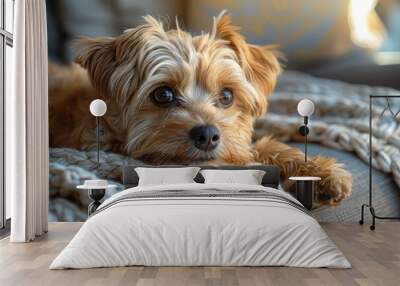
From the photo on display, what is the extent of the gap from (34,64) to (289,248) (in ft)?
9.87

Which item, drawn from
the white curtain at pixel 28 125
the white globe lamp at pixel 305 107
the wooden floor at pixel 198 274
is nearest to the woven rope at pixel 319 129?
the white globe lamp at pixel 305 107

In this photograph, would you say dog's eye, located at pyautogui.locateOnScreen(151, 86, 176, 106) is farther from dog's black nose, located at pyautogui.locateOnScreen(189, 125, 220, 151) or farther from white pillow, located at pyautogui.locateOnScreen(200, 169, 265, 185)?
white pillow, located at pyautogui.locateOnScreen(200, 169, 265, 185)

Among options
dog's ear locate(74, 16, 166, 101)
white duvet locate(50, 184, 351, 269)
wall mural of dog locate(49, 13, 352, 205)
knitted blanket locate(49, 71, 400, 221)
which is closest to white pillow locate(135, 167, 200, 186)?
wall mural of dog locate(49, 13, 352, 205)

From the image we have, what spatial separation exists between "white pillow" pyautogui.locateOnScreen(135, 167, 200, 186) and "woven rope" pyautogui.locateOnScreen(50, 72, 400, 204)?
1.91 ft

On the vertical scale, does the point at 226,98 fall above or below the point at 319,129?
above

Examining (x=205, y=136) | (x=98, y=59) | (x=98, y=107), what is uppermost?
(x=98, y=59)

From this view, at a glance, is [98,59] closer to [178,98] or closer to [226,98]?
[178,98]

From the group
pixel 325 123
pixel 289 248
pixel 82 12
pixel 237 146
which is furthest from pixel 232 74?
pixel 289 248

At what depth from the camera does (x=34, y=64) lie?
5625 millimetres

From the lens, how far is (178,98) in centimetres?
648

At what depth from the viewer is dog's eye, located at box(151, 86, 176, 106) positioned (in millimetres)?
6488

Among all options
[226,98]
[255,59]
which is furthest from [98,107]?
[255,59]

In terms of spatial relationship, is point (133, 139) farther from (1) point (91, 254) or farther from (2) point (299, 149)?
(1) point (91, 254)

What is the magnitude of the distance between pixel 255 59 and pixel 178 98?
3.45 ft
